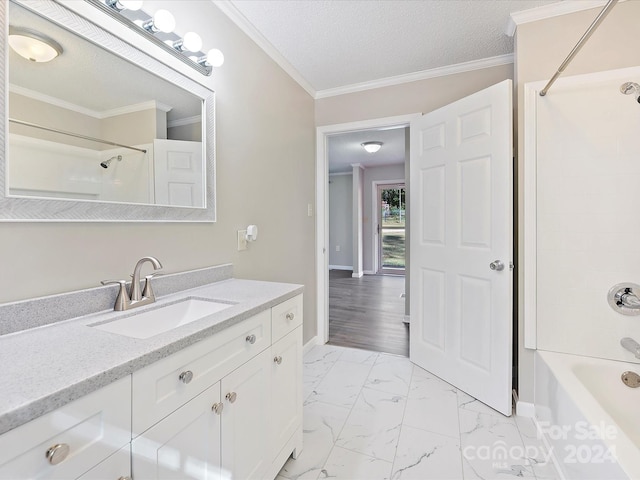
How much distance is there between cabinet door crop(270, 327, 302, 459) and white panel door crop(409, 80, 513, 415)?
1232mm

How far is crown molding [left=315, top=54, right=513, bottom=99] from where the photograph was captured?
7.61 feet

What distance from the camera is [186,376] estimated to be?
2.80ft

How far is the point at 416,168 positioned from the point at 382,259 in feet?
15.9

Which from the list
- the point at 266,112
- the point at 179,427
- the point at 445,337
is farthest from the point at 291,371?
the point at 266,112

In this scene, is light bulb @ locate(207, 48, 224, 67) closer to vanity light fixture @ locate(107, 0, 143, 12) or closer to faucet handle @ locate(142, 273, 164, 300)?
vanity light fixture @ locate(107, 0, 143, 12)

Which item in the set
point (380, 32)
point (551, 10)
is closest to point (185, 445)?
point (380, 32)

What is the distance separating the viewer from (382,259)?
7.16m

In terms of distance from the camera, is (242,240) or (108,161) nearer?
(108,161)

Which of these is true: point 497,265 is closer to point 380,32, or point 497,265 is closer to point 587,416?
point 587,416

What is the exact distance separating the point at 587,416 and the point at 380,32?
89.9 inches

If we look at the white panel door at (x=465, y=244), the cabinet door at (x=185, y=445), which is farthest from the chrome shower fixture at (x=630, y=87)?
the cabinet door at (x=185, y=445)

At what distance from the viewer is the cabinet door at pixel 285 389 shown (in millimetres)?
1295

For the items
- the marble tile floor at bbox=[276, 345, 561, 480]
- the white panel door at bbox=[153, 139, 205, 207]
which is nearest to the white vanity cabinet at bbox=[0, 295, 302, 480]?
the marble tile floor at bbox=[276, 345, 561, 480]

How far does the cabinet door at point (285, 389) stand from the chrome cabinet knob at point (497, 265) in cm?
124
